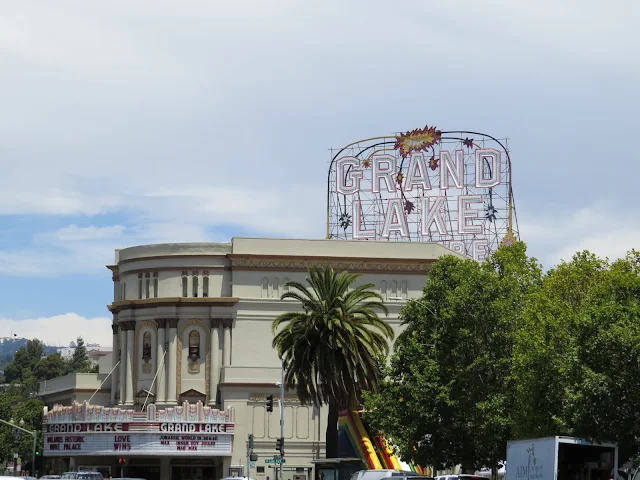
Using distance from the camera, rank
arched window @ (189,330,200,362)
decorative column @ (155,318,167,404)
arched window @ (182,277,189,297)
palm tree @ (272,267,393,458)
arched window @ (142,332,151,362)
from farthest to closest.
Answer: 1. arched window @ (142,332,151,362)
2. arched window @ (182,277,189,297)
3. arched window @ (189,330,200,362)
4. decorative column @ (155,318,167,404)
5. palm tree @ (272,267,393,458)

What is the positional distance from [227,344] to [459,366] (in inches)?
1617

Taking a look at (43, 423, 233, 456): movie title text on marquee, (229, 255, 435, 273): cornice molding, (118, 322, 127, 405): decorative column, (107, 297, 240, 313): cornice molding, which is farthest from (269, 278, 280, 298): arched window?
(118, 322, 127, 405): decorative column

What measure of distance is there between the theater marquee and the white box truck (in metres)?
53.1

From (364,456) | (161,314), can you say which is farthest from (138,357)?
(364,456)

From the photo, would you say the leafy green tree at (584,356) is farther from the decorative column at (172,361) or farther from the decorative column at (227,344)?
the decorative column at (172,361)

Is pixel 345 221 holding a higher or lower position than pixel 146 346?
higher

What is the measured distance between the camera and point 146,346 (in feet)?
336

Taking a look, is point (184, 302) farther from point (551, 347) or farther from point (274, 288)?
point (551, 347)

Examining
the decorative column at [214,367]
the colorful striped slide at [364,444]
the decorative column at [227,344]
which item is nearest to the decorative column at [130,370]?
the decorative column at [214,367]

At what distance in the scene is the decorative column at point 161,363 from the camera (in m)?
100

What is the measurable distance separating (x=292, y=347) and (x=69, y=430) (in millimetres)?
27228

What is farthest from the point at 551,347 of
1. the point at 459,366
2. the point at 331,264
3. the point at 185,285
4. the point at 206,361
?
the point at 185,285

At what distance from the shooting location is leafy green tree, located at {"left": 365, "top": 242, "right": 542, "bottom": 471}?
2376 inches

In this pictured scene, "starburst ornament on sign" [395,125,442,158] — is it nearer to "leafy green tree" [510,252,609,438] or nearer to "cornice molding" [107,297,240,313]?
"cornice molding" [107,297,240,313]
